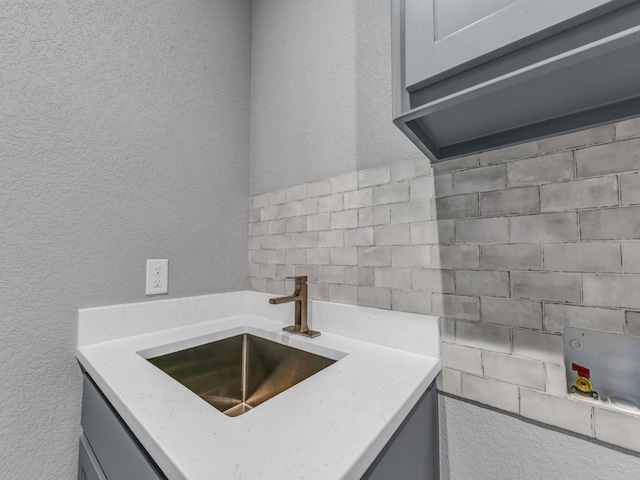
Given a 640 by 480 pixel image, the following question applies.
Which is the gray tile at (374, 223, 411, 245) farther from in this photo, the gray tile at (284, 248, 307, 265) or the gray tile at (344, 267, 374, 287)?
the gray tile at (284, 248, 307, 265)

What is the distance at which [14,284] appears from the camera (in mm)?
860

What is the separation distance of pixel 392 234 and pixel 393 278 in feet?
0.46

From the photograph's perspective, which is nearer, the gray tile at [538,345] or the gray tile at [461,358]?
the gray tile at [538,345]

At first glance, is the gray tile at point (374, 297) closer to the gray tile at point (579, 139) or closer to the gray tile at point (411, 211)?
the gray tile at point (411, 211)

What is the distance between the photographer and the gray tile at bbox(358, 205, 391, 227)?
38.8 inches

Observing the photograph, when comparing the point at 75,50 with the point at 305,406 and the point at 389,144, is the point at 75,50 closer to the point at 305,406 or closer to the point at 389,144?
the point at 389,144

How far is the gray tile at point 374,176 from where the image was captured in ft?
3.24

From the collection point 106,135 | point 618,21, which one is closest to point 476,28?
point 618,21

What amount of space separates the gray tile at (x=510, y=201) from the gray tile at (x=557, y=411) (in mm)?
434

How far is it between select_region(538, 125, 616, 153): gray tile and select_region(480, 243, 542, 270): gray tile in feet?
0.77

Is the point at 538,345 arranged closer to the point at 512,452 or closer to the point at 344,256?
the point at 512,452

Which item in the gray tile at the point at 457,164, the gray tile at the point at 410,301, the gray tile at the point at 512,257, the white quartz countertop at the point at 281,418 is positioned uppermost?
the gray tile at the point at 457,164

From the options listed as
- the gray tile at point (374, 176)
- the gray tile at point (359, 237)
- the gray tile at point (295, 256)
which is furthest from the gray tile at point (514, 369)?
the gray tile at point (295, 256)

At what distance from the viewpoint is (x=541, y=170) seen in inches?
28.4
